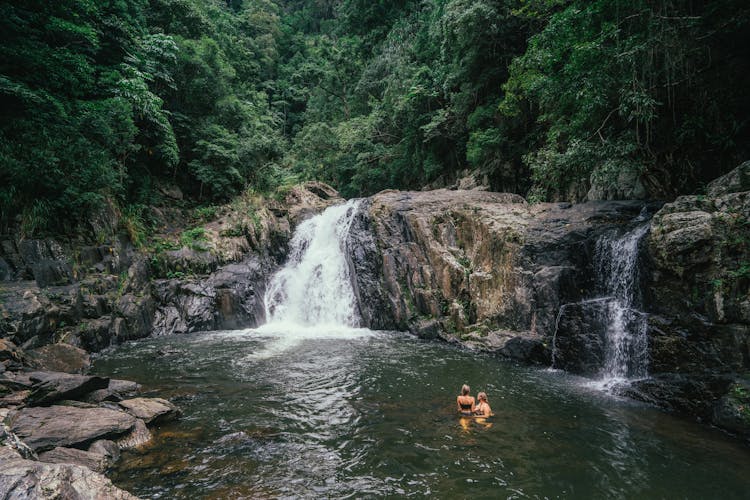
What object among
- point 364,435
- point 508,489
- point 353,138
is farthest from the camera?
point 353,138

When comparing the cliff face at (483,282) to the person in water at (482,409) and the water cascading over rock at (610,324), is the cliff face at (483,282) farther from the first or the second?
the person in water at (482,409)

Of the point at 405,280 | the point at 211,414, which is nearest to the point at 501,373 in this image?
the point at 405,280

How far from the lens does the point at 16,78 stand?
36.3 ft

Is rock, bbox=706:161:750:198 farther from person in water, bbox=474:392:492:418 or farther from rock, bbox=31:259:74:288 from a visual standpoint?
rock, bbox=31:259:74:288

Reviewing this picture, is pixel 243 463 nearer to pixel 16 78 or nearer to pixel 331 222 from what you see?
pixel 16 78

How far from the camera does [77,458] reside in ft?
17.0

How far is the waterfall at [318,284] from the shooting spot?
16203 millimetres

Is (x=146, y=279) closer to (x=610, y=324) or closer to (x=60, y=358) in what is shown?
(x=60, y=358)

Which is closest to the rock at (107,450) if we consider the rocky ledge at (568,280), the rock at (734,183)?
the rocky ledge at (568,280)

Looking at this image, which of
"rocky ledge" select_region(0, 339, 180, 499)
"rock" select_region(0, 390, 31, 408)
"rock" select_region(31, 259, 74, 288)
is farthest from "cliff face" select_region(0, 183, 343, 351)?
"rock" select_region(0, 390, 31, 408)

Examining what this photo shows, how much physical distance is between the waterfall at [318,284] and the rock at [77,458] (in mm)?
10703

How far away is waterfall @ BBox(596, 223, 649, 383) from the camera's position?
8.66 m

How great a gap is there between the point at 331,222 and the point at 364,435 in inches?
541

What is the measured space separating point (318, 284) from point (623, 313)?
11.7 meters
